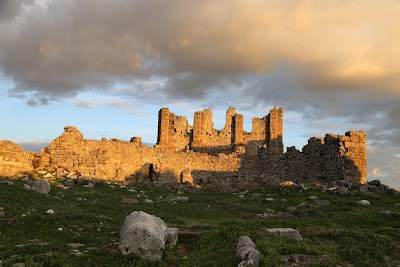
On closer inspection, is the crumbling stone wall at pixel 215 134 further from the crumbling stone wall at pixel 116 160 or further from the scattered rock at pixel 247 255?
the scattered rock at pixel 247 255

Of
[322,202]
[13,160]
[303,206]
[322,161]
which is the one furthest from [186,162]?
[303,206]

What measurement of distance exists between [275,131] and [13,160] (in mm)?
41578

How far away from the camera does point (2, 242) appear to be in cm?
909

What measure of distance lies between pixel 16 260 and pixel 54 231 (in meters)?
2.54

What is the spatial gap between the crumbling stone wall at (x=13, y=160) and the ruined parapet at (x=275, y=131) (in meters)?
39.1

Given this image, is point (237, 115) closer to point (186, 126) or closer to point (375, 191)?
point (186, 126)

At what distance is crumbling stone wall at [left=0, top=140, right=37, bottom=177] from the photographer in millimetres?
25266

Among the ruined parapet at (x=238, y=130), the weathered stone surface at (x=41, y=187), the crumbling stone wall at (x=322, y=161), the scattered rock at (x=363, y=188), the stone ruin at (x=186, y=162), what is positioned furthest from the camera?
the ruined parapet at (x=238, y=130)

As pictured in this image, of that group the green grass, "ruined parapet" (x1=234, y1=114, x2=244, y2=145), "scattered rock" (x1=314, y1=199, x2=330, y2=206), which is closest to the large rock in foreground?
the green grass

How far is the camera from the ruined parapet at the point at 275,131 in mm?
58906

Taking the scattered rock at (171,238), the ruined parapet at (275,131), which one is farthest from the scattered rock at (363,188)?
the ruined parapet at (275,131)

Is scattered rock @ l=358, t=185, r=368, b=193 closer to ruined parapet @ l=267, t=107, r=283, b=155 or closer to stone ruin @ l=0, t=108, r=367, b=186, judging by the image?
stone ruin @ l=0, t=108, r=367, b=186

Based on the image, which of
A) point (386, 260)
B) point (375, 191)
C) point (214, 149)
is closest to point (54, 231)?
point (386, 260)

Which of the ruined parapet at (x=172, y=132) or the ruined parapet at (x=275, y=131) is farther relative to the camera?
the ruined parapet at (x=275, y=131)
